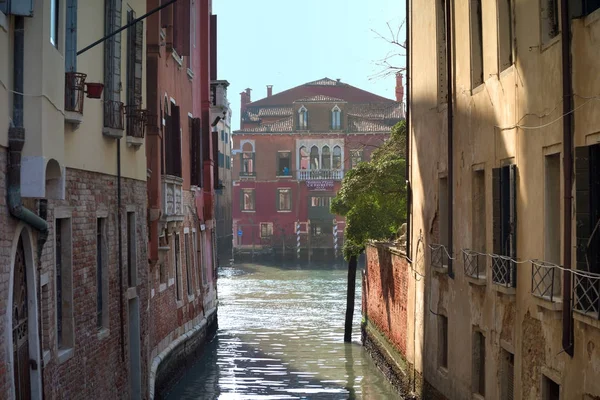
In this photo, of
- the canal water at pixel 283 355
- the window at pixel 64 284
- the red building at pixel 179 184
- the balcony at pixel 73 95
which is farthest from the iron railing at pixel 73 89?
the canal water at pixel 283 355

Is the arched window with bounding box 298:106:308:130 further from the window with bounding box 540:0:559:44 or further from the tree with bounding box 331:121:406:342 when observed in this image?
the window with bounding box 540:0:559:44

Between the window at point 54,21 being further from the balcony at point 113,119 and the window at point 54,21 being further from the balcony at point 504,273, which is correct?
the balcony at point 504,273

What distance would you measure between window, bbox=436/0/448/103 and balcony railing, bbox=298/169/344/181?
5089 cm

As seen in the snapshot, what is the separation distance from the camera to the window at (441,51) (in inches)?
568

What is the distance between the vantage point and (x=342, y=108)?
2594 inches

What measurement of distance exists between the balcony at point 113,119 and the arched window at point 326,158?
53497 millimetres

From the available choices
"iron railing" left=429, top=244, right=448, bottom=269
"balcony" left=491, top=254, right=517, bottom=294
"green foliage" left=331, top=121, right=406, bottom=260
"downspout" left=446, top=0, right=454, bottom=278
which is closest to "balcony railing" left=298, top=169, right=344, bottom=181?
"green foliage" left=331, top=121, right=406, bottom=260

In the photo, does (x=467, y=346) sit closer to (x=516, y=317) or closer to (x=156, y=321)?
(x=516, y=317)

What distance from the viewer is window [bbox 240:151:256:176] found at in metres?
66.6

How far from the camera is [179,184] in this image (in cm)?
1877

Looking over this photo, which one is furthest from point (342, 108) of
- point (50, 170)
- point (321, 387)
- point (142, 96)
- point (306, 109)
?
point (50, 170)

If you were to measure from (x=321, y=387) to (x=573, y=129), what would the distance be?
37.4ft

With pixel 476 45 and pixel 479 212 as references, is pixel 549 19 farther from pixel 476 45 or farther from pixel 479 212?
pixel 479 212

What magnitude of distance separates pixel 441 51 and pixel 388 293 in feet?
21.9
